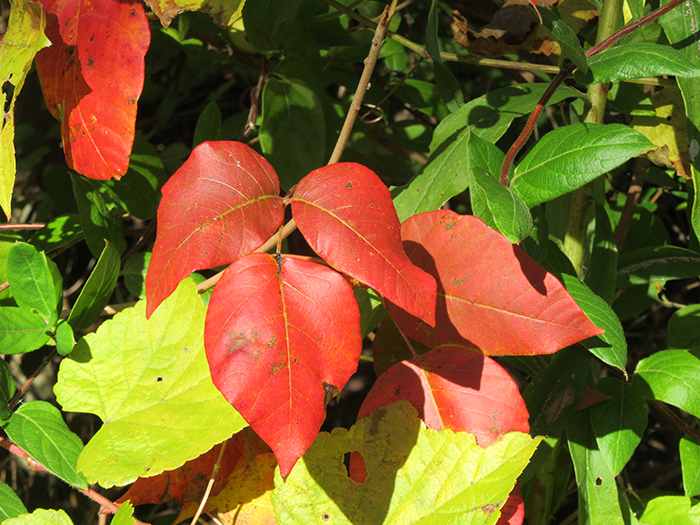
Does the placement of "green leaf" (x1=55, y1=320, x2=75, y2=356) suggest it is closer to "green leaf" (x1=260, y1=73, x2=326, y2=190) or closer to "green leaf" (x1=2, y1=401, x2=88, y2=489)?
"green leaf" (x1=2, y1=401, x2=88, y2=489)

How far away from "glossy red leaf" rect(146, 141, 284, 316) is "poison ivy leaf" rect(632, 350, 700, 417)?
1.76 ft

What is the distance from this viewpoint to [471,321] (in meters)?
0.57

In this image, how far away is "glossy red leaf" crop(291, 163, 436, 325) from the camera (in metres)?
0.45

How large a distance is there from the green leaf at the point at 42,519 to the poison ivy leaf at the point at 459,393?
0.34m

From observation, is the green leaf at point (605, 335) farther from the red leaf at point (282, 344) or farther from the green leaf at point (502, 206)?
the red leaf at point (282, 344)

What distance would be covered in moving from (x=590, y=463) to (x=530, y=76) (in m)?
0.82

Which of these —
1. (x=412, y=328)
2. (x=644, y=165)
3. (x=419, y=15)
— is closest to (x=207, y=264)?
(x=412, y=328)

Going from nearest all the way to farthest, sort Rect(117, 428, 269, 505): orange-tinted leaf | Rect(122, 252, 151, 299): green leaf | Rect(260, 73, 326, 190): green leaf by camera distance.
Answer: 1. Rect(117, 428, 269, 505): orange-tinted leaf
2. Rect(122, 252, 151, 299): green leaf
3. Rect(260, 73, 326, 190): green leaf

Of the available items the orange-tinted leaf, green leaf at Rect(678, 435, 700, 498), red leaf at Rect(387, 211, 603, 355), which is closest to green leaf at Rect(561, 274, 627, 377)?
red leaf at Rect(387, 211, 603, 355)

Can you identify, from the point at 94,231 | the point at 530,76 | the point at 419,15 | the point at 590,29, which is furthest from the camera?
the point at 419,15

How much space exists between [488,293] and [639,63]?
0.28m

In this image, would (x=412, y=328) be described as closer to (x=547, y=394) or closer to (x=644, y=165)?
(x=547, y=394)

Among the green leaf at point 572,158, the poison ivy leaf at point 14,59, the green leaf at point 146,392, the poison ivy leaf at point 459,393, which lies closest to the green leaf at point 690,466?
the poison ivy leaf at point 459,393

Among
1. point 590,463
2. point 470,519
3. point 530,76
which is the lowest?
point 590,463
